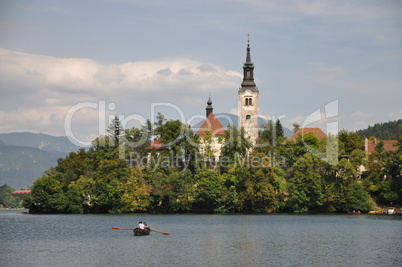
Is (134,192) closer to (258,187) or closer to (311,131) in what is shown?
(258,187)

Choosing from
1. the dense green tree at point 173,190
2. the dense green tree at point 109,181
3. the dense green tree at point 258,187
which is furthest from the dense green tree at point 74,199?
the dense green tree at point 258,187

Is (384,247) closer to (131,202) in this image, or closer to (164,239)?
(164,239)

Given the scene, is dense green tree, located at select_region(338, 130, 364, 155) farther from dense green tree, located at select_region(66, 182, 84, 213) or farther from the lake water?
dense green tree, located at select_region(66, 182, 84, 213)

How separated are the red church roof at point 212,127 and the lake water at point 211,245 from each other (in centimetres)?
4357

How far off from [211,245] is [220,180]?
45.2 m

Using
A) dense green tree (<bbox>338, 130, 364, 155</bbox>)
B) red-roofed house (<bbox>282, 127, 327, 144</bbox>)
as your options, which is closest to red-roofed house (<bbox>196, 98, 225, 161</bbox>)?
red-roofed house (<bbox>282, 127, 327, 144</bbox>)

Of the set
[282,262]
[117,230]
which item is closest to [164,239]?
[117,230]

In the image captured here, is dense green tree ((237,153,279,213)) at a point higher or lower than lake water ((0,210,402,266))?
higher

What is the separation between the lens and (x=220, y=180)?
92.2 metres

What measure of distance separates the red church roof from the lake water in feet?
143

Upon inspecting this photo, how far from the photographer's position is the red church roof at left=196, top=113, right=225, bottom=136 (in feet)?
365

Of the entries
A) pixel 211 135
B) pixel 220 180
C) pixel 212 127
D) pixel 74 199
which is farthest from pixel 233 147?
pixel 74 199

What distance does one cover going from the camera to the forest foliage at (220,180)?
90.1 metres

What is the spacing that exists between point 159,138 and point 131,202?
17576 mm
